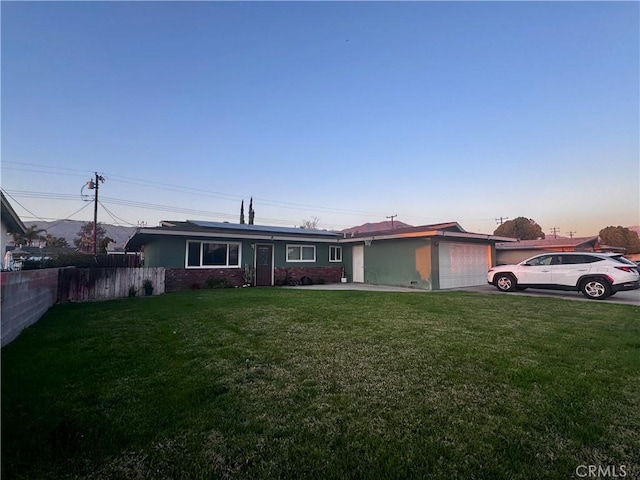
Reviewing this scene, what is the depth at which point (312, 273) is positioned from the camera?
1667cm

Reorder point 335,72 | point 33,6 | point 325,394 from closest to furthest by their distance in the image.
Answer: point 325,394 → point 33,6 → point 335,72

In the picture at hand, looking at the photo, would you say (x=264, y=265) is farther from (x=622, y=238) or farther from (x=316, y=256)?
(x=622, y=238)

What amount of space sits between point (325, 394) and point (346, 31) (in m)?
11.3

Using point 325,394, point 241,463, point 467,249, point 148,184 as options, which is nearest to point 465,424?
point 325,394

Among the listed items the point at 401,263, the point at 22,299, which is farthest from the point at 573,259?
the point at 22,299

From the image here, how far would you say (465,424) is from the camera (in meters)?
2.35

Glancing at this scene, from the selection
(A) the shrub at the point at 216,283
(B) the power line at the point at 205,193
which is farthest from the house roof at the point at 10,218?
(B) the power line at the point at 205,193

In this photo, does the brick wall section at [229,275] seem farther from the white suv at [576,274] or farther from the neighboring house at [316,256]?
the white suv at [576,274]

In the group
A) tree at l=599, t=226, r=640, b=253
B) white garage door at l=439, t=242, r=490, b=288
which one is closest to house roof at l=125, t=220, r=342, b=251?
white garage door at l=439, t=242, r=490, b=288

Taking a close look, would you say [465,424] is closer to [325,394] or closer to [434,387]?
[434,387]

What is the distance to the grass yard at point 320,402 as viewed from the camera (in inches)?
75.4

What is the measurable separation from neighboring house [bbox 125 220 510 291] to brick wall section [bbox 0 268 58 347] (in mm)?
5164

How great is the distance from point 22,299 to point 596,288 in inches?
594

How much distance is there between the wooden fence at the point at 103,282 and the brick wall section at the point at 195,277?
83cm
